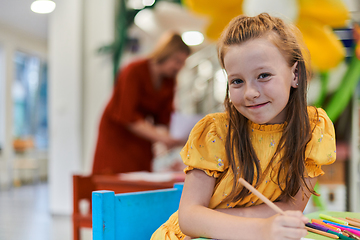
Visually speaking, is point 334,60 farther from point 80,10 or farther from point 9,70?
point 9,70

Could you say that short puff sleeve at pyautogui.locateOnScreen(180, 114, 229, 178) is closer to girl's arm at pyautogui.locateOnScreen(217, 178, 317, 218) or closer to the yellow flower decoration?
girl's arm at pyautogui.locateOnScreen(217, 178, 317, 218)

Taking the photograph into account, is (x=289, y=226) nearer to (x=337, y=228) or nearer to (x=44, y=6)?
(x=337, y=228)

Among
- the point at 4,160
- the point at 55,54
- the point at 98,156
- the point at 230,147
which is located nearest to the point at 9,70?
the point at 4,160

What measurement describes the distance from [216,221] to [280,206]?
141 mm

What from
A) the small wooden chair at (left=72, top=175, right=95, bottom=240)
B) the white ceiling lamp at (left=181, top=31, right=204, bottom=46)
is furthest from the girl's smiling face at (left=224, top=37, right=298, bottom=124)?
the white ceiling lamp at (left=181, top=31, right=204, bottom=46)

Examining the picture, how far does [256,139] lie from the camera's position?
0.62 m

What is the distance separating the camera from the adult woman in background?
73.5 inches

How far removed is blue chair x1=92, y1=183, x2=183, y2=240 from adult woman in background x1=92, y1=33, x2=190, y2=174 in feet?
3.66

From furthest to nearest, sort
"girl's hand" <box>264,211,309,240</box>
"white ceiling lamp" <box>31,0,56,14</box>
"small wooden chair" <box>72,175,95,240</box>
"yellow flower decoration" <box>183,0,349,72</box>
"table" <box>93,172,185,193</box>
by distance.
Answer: "white ceiling lamp" <box>31,0,56,14</box> → "yellow flower decoration" <box>183,0,349,72</box> → "small wooden chair" <box>72,175,95,240</box> → "table" <box>93,172,185,193</box> → "girl's hand" <box>264,211,309,240</box>

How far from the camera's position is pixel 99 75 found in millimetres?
2955

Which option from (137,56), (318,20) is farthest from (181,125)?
(318,20)

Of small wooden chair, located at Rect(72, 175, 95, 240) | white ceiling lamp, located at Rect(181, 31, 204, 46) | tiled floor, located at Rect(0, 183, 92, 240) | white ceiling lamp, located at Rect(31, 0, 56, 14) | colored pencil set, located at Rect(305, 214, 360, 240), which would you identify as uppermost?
white ceiling lamp, located at Rect(31, 0, 56, 14)

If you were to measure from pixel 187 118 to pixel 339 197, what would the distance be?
125 cm

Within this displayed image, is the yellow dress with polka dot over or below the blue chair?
over
